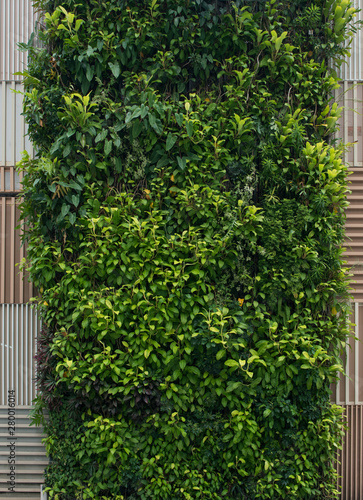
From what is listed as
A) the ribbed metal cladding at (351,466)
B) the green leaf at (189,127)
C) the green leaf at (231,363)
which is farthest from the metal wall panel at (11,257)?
the ribbed metal cladding at (351,466)

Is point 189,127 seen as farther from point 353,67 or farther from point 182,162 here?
point 353,67

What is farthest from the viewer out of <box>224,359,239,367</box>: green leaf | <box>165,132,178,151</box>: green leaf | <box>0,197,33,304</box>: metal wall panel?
<box>0,197,33,304</box>: metal wall panel

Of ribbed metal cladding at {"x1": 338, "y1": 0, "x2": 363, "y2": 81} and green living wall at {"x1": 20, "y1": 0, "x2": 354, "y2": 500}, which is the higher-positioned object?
ribbed metal cladding at {"x1": 338, "y1": 0, "x2": 363, "y2": 81}

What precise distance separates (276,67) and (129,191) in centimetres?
211

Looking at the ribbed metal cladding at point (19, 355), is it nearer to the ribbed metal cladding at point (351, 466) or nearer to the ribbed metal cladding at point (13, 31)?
the ribbed metal cladding at point (13, 31)

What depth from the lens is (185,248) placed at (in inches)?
139

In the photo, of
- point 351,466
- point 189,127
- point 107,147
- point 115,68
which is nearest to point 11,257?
point 107,147

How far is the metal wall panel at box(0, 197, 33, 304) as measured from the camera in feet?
13.1

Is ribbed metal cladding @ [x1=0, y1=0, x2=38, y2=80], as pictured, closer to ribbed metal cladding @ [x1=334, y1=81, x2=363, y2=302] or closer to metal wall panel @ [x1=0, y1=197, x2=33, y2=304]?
metal wall panel @ [x1=0, y1=197, x2=33, y2=304]

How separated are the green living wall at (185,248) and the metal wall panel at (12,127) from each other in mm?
357

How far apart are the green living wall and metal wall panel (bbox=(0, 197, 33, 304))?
1.60 feet

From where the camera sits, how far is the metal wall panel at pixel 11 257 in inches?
157

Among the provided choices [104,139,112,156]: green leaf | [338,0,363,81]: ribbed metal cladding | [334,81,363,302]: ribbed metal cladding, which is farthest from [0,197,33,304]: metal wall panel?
[338,0,363,81]: ribbed metal cladding

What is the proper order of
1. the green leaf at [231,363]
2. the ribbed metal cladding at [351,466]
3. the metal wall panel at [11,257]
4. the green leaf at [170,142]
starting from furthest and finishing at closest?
the metal wall panel at [11,257] → the ribbed metal cladding at [351,466] → the green leaf at [170,142] → the green leaf at [231,363]
